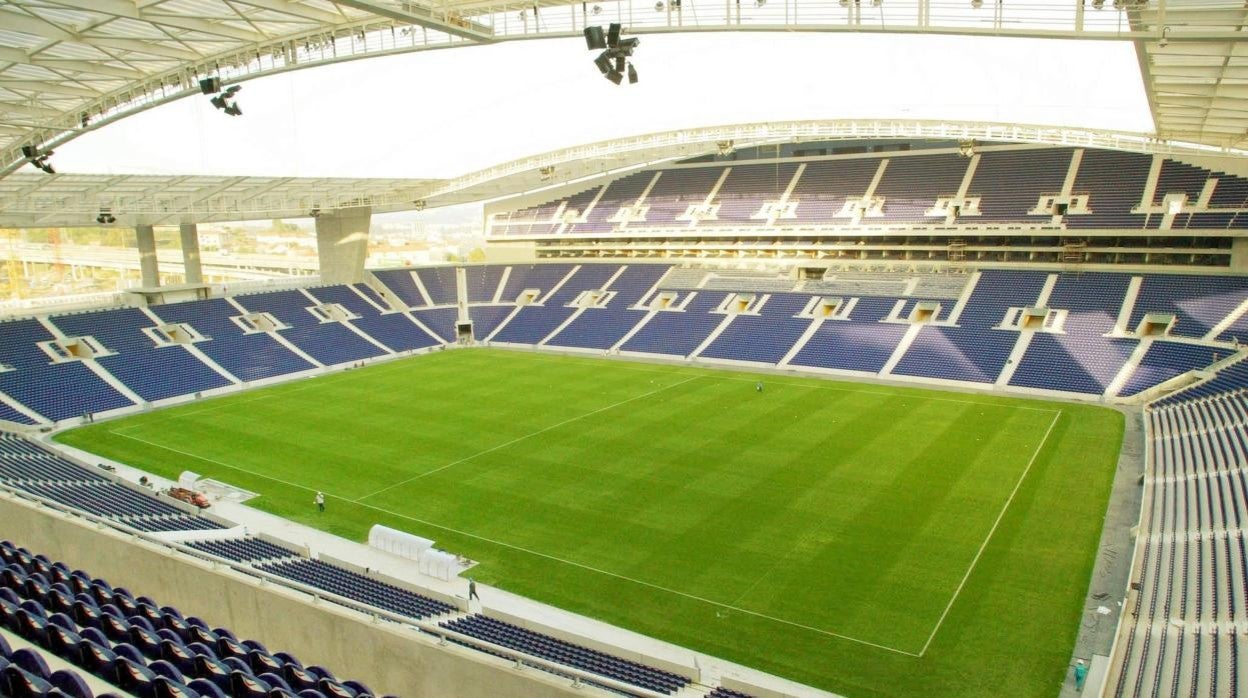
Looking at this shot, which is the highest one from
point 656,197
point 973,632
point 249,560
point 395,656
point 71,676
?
point 656,197

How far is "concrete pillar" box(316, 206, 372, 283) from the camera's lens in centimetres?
4356

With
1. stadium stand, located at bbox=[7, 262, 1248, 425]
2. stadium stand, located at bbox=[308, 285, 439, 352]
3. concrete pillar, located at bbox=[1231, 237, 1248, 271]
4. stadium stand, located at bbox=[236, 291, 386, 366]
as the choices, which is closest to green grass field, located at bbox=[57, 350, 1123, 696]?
stadium stand, located at bbox=[7, 262, 1248, 425]

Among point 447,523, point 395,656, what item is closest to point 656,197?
point 447,523

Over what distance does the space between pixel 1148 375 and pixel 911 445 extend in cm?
1125

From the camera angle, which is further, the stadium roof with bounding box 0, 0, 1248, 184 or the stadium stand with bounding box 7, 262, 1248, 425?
the stadium stand with bounding box 7, 262, 1248, 425

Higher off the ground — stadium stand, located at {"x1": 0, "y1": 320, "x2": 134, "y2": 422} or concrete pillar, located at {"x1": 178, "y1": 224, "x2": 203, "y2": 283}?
concrete pillar, located at {"x1": 178, "y1": 224, "x2": 203, "y2": 283}

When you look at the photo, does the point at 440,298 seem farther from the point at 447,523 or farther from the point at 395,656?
the point at 395,656

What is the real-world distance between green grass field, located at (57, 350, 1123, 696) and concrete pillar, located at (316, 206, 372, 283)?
1401cm

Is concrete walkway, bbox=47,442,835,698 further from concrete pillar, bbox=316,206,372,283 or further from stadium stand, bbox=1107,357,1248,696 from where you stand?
concrete pillar, bbox=316,206,372,283

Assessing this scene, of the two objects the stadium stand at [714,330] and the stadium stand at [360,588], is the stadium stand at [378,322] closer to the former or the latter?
the stadium stand at [714,330]

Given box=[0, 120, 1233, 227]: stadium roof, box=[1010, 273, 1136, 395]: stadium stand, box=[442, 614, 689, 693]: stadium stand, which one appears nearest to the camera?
box=[442, 614, 689, 693]: stadium stand

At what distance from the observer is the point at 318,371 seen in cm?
Result: 3644

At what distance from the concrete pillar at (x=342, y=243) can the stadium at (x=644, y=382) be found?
23 centimetres

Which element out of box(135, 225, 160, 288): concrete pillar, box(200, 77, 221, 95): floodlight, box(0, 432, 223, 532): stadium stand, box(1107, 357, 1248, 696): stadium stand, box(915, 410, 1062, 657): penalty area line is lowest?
box(915, 410, 1062, 657): penalty area line
